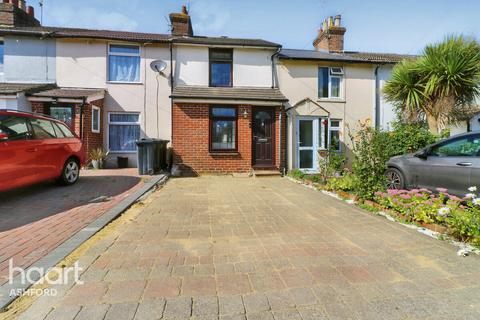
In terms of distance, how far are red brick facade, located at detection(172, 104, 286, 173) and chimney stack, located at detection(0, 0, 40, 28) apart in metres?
8.91

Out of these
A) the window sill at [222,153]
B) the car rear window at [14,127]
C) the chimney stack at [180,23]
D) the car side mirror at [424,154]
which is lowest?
the car side mirror at [424,154]

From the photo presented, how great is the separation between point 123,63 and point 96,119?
8.63 feet

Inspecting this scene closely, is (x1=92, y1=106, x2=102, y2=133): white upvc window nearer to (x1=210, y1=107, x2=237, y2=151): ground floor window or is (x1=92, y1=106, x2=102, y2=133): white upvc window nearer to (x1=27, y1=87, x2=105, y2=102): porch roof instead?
(x1=27, y1=87, x2=105, y2=102): porch roof

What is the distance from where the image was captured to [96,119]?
33.1 feet

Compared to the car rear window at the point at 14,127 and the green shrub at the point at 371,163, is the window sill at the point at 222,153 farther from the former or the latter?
the car rear window at the point at 14,127

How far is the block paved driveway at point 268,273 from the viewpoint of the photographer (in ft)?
6.43

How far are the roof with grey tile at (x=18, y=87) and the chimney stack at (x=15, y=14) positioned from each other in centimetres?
324

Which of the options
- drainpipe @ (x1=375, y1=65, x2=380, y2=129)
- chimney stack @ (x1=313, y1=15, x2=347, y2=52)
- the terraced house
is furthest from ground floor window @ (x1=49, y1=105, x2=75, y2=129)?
drainpipe @ (x1=375, y1=65, x2=380, y2=129)

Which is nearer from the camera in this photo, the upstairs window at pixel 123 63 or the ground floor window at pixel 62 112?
the ground floor window at pixel 62 112

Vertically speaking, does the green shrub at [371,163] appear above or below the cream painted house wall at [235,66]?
below

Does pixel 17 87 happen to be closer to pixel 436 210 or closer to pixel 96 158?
pixel 96 158

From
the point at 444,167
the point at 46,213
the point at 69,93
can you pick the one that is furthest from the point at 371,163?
the point at 69,93

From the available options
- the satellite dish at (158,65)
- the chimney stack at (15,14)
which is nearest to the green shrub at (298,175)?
the satellite dish at (158,65)

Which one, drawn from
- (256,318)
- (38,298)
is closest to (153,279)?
(38,298)
